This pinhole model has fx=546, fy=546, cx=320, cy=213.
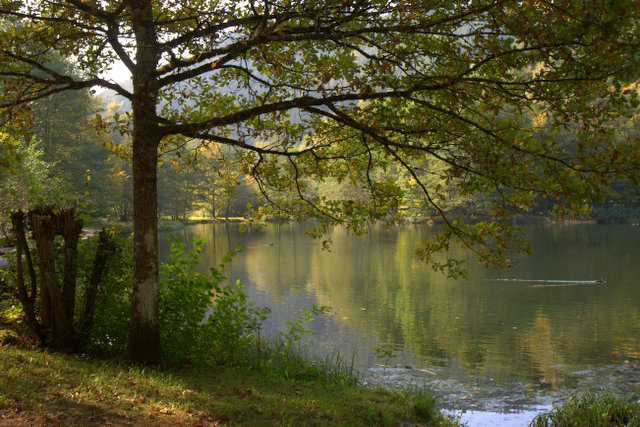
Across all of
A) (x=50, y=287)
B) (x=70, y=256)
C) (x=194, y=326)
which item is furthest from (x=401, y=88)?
(x=50, y=287)

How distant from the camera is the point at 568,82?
5.57m

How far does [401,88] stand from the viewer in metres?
6.38

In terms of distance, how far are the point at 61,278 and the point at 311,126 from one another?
150 inches

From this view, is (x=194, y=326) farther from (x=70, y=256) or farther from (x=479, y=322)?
(x=479, y=322)

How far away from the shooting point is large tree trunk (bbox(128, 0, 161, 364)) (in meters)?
6.56

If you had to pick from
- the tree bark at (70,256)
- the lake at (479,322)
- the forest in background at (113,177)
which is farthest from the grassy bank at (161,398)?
the lake at (479,322)

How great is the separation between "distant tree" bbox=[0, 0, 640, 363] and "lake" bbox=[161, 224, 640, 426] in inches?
175

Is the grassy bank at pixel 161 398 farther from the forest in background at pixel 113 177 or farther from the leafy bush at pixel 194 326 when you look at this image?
the forest in background at pixel 113 177

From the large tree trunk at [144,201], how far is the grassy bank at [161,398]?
1.48ft

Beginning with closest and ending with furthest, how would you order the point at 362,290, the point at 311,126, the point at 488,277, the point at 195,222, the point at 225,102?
the point at 311,126 → the point at 225,102 → the point at 362,290 → the point at 488,277 → the point at 195,222

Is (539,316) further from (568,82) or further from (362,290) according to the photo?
(568,82)

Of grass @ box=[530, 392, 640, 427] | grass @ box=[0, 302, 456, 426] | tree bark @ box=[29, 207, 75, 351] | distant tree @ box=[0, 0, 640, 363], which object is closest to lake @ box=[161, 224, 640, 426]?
grass @ box=[530, 392, 640, 427]

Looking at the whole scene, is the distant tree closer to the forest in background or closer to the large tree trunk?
the large tree trunk

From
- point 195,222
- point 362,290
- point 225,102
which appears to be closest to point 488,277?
point 362,290
